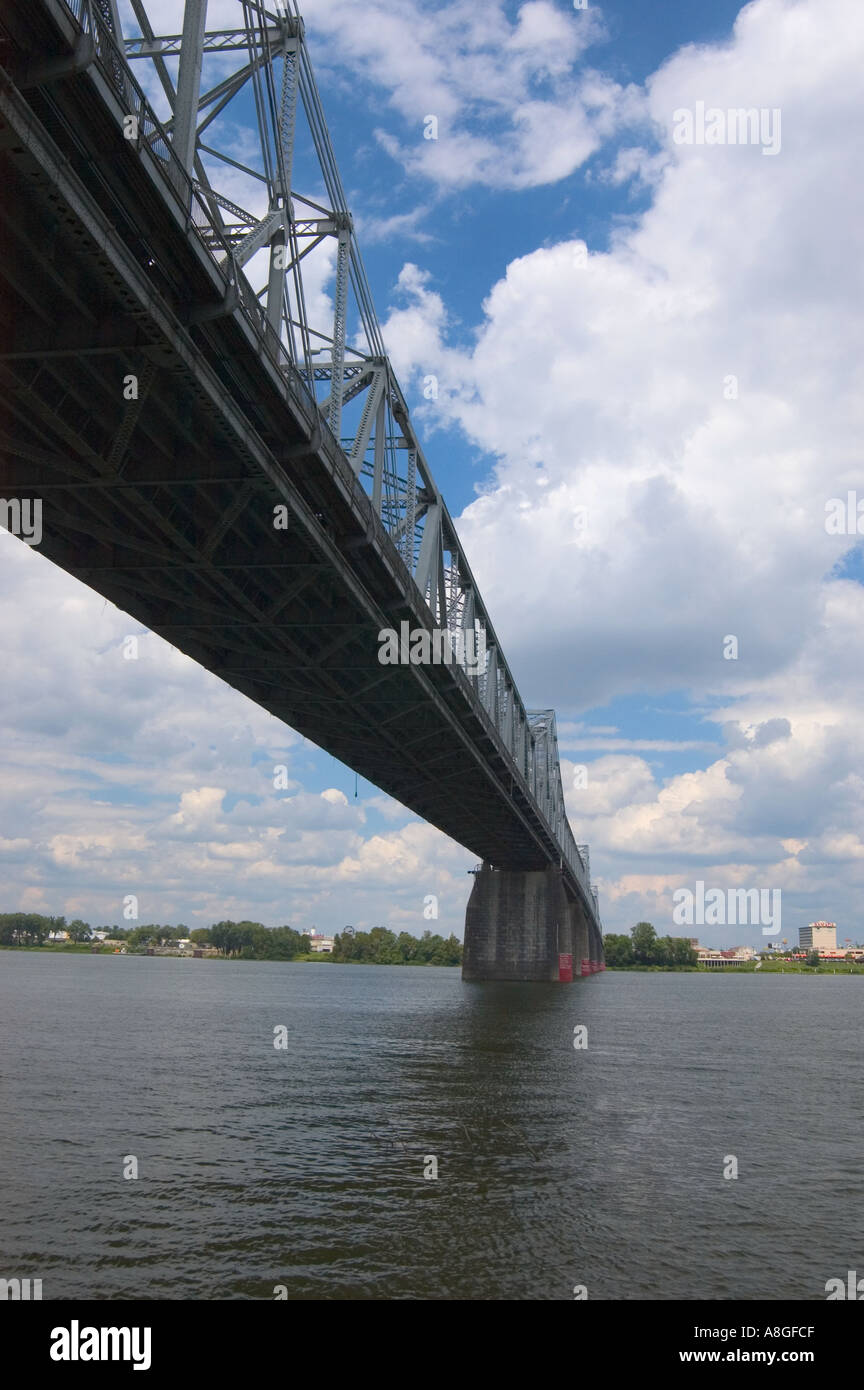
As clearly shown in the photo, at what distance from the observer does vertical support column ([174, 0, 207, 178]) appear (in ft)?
49.8

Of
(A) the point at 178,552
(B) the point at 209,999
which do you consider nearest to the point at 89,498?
(A) the point at 178,552

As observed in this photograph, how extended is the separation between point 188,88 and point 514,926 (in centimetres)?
8630

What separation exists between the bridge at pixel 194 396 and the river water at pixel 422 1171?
13.4 meters

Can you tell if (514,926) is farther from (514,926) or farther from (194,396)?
(194,396)

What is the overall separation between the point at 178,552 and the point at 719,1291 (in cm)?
2035

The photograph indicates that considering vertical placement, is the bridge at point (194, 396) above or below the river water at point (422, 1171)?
above

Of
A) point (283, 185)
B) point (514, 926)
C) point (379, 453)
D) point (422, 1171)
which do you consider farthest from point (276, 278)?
point (514, 926)

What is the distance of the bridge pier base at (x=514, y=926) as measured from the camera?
92.9m

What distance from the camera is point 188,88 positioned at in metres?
15.3

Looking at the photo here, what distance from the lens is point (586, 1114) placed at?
2442cm

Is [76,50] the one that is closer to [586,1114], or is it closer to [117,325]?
[117,325]

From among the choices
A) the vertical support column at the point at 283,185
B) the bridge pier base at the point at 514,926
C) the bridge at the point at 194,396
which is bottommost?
the bridge pier base at the point at 514,926

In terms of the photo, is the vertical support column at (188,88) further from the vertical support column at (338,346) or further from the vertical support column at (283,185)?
the vertical support column at (338,346)

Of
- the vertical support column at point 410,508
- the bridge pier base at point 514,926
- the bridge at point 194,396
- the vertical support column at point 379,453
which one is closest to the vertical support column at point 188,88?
the bridge at point 194,396
